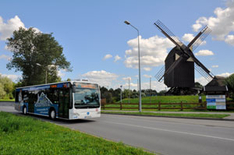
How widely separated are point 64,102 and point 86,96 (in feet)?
5.18

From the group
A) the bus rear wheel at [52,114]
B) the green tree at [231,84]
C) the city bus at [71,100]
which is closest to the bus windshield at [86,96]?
the city bus at [71,100]

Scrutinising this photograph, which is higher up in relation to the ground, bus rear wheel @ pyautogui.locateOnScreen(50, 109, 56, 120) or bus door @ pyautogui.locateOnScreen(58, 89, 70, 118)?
bus door @ pyautogui.locateOnScreen(58, 89, 70, 118)

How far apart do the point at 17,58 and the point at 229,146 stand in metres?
46.2

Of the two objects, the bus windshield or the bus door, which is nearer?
the bus windshield

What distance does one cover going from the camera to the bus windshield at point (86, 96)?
13480mm

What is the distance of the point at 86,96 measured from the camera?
13977 mm

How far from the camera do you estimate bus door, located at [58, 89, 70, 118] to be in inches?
536

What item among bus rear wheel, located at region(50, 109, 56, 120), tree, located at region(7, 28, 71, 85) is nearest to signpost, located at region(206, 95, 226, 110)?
bus rear wheel, located at region(50, 109, 56, 120)

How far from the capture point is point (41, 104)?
1702 centimetres

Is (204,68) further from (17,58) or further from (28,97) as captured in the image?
(17,58)

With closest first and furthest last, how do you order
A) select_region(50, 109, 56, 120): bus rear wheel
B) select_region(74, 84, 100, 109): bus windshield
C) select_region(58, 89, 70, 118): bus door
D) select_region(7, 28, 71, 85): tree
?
select_region(74, 84, 100, 109): bus windshield < select_region(58, 89, 70, 118): bus door < select_region(50, 109, 56, 120): bus rear wheel < select_region(7, 28, 71, 85): tree

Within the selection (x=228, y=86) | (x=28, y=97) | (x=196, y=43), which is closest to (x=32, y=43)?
(x=28, y=97)

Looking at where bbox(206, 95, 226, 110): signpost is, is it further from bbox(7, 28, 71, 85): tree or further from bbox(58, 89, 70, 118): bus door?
bbox(7, 28, 71, 85): tree

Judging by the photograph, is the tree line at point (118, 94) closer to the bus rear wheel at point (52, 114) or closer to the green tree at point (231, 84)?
the green tree at point (231, 84)
